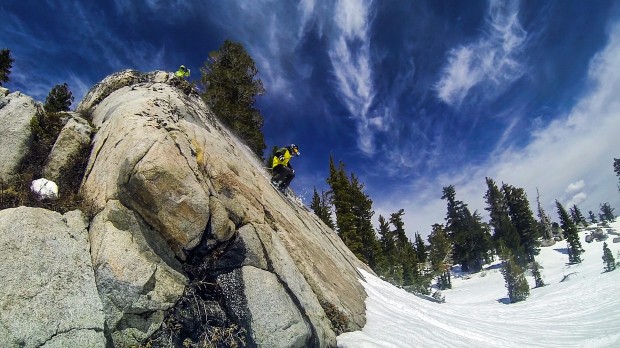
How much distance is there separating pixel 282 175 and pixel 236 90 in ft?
38.2

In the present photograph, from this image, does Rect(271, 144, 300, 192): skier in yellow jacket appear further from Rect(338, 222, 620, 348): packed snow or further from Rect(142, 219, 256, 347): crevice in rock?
Rect(142, 219, 256, 347): crevice in rock

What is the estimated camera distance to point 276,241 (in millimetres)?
8438

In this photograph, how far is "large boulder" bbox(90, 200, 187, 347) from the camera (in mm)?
5895

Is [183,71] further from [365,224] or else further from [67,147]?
[365,224]

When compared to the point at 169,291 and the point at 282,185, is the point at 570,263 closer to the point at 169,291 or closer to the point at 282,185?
the point at 282,185

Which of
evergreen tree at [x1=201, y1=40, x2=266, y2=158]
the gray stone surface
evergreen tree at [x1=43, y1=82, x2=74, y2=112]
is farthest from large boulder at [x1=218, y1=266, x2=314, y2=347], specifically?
evergreen tree at [x1=43, y1=82, x2=74, y2=112]

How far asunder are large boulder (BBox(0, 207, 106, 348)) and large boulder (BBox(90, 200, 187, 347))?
0.71 feet

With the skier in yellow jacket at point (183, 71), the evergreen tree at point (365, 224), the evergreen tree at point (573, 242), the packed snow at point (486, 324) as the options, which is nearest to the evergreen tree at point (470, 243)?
the evergreen tree at point (573, 242)

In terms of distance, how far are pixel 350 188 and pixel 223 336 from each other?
37.4 metres

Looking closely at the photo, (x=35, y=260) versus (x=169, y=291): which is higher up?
(x=35, y=260)

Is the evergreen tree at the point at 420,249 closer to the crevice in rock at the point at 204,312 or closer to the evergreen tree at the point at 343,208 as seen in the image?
the evergreen tree at the point at 343,208

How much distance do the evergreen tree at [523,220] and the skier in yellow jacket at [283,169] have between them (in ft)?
171

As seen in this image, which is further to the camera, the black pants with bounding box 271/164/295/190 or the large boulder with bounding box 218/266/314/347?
the black pants with bounding box 271/164/295/190

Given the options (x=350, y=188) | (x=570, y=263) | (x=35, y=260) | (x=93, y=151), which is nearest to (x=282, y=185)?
(x=93, y=151)
